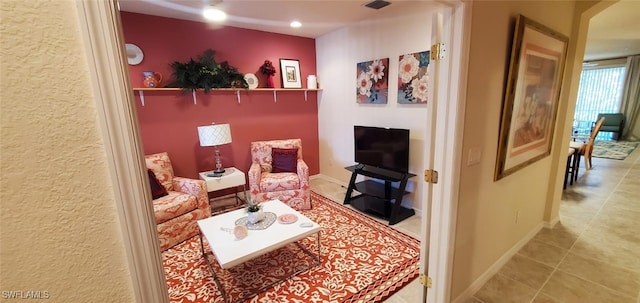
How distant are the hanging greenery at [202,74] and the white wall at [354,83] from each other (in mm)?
1619

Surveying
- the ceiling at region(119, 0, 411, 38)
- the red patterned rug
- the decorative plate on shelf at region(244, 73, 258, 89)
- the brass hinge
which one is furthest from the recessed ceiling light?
the brass hinge

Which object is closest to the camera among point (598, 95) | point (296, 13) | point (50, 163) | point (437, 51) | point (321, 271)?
point (50, 163)

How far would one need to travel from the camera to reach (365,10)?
3.15 metres

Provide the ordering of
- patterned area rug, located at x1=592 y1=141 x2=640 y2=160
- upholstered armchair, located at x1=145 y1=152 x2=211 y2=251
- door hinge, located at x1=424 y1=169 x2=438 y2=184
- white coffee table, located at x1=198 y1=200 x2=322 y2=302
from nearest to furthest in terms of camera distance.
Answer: door hinge, located at x1=424 y1=169 x2=438 y2=184 < white coffee table, located at x1=198 y1=200 x2=322 y2=302 < upholstered armchair, located at x1=145 y1=152 x2=211 y2=251 < patterned area rug, located at x1=592 y1=141 x2=640 y2=160

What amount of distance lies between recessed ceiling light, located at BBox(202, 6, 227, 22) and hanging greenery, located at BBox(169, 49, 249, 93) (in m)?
0.39

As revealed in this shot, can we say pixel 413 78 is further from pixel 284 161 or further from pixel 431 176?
pixel 284 161

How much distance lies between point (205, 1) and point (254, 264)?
269 cm

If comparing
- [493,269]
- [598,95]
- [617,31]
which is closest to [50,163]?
[493,269]

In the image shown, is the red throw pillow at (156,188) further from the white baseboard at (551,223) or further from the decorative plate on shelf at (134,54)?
the white baseboard at (551,223)

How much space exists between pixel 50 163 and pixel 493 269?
2687mm

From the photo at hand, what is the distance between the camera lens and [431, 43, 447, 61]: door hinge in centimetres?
141

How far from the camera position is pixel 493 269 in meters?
2.12

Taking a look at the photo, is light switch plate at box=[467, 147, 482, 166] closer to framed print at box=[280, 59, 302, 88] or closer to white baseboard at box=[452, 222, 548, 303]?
white baseboard at box=[452, 222, 548, 303]

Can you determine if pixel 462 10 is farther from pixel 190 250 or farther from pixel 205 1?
pixel 190 250
